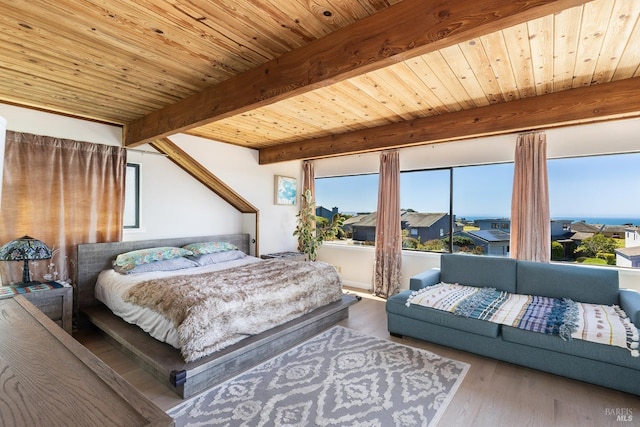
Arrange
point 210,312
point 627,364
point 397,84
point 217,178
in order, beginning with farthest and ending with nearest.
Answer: point 217,178 → point 397,84 → point 210,312 → point 627,364

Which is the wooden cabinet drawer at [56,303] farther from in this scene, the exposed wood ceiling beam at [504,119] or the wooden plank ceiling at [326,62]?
the exposed wood ceiling beam at [504,119]

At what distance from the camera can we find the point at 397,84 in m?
2.80

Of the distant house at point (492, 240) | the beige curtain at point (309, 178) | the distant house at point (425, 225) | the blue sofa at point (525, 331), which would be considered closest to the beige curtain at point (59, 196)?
the beige curtain at point (309, 178)

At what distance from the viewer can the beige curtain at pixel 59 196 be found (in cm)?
312

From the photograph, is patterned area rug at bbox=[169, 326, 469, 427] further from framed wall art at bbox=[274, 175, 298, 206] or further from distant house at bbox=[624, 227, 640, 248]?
framed wall art at bbox=[274, 175, 298, 206]

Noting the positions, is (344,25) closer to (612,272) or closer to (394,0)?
(394,0)

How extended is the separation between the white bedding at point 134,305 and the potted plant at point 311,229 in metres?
1.89

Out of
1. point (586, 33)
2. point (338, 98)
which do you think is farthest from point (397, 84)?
point (586, 33)

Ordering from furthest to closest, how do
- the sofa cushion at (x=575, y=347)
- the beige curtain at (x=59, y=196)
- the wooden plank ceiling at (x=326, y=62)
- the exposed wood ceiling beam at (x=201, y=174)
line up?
1. the exposed wood ceiling beam at (x=201, y=174)
2. the beige curtain at (x=59, y=196)
3. the sofa cushion at (x=575, y=347)
4. the wooden plank ceiling at (x=326, y=62)

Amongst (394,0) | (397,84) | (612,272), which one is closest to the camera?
(394,0)

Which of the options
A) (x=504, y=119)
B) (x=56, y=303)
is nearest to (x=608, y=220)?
(x=504, y=119)

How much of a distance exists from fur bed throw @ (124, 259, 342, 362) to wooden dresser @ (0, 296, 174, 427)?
4.17 ft

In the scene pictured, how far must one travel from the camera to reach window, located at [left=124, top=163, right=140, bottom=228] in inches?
158

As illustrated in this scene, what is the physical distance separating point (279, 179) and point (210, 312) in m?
3.55
